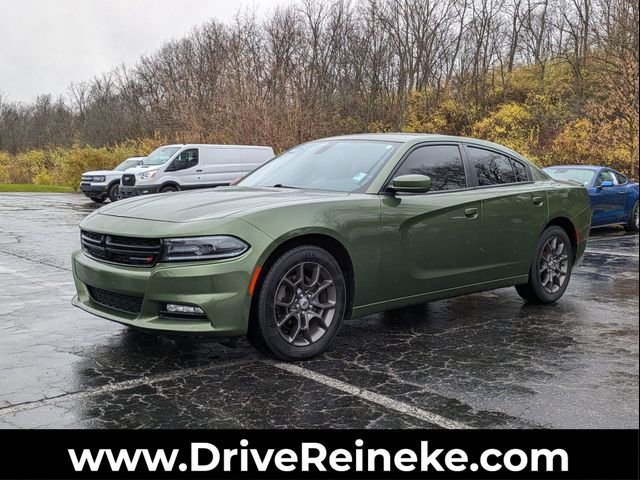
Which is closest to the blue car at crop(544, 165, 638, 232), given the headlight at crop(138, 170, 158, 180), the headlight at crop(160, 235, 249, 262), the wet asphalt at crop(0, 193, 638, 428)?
the wet asphalt at crop(0, 193, 638, 428)

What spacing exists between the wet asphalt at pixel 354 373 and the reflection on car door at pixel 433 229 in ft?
1.64

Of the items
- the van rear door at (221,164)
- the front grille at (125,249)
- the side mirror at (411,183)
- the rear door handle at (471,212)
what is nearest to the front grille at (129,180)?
the van rear door at (221,164)

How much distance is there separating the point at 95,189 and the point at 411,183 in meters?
20.5

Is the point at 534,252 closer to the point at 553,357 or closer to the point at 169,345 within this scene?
the point at 553,357

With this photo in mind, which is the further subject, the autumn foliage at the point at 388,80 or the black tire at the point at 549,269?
the autumn foliage at the point at 388,80

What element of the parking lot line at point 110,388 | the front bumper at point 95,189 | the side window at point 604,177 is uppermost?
the side window at point 604,177

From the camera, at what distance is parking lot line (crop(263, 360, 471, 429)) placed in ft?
11.7

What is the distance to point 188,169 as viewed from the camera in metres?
19.8

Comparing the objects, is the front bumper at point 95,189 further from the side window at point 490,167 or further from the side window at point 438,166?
the side window at point 438,166

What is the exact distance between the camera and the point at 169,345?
504cm

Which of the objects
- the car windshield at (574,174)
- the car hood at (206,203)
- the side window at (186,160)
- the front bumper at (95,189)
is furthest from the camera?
the front bumper at (95,189)

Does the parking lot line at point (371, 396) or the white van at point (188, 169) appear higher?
the white van at point (188, 169)

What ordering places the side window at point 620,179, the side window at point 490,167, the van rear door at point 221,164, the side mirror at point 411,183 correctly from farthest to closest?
the van rear door at point 221,164, the side window at point 620,179, the side window at point 490,167, the side mirror at point 411,183

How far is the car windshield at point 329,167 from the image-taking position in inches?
207
